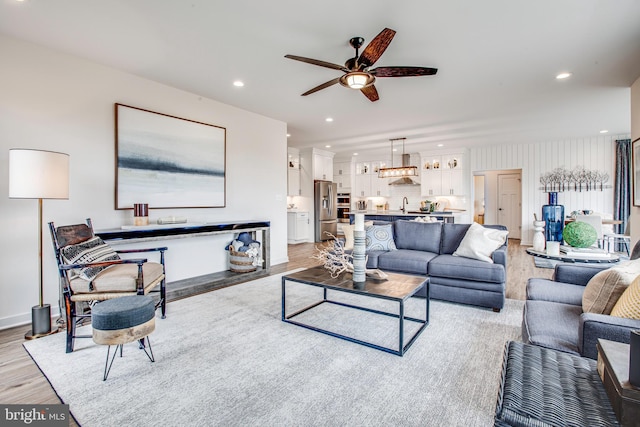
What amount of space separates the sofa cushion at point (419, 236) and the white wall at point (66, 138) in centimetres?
280

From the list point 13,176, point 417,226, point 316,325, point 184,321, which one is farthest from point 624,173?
point 13,176

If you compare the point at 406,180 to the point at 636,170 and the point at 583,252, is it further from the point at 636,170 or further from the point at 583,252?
the point at 583,252

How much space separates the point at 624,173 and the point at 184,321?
9320mm

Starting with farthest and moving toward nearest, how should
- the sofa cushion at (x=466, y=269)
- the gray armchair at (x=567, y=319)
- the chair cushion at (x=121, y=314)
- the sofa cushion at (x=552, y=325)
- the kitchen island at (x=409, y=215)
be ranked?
1. the kitchen island at (x=409, y=215)
2. the sofa cushion at (x=466, y=269)
3. the chair cushion at (x=121, y=314)
4. the sofa cushion at (x=552, y=325)
5. the gray armchair at (x=567, y=319)

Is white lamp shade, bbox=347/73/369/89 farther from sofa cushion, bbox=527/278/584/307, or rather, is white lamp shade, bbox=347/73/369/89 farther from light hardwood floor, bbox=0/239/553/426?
light hardwood floor, bbox=0/239/553/426

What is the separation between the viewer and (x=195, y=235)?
404 centimetres

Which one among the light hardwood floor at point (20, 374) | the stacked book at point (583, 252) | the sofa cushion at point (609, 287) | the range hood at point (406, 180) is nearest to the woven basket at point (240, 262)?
the light hardwood floor at point (20, 374)

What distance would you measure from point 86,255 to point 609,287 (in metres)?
3.61

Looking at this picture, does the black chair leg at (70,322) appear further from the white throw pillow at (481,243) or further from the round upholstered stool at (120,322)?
the white throw pillow at (481,243)

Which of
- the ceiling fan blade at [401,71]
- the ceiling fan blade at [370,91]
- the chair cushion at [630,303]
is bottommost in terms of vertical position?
the chair cushion at [630,303]

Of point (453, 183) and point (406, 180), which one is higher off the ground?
point (406, 180)

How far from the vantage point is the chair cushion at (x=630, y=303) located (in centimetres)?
149

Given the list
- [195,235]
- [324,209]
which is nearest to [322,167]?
[324,209]

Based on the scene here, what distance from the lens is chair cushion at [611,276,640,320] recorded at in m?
1.49
